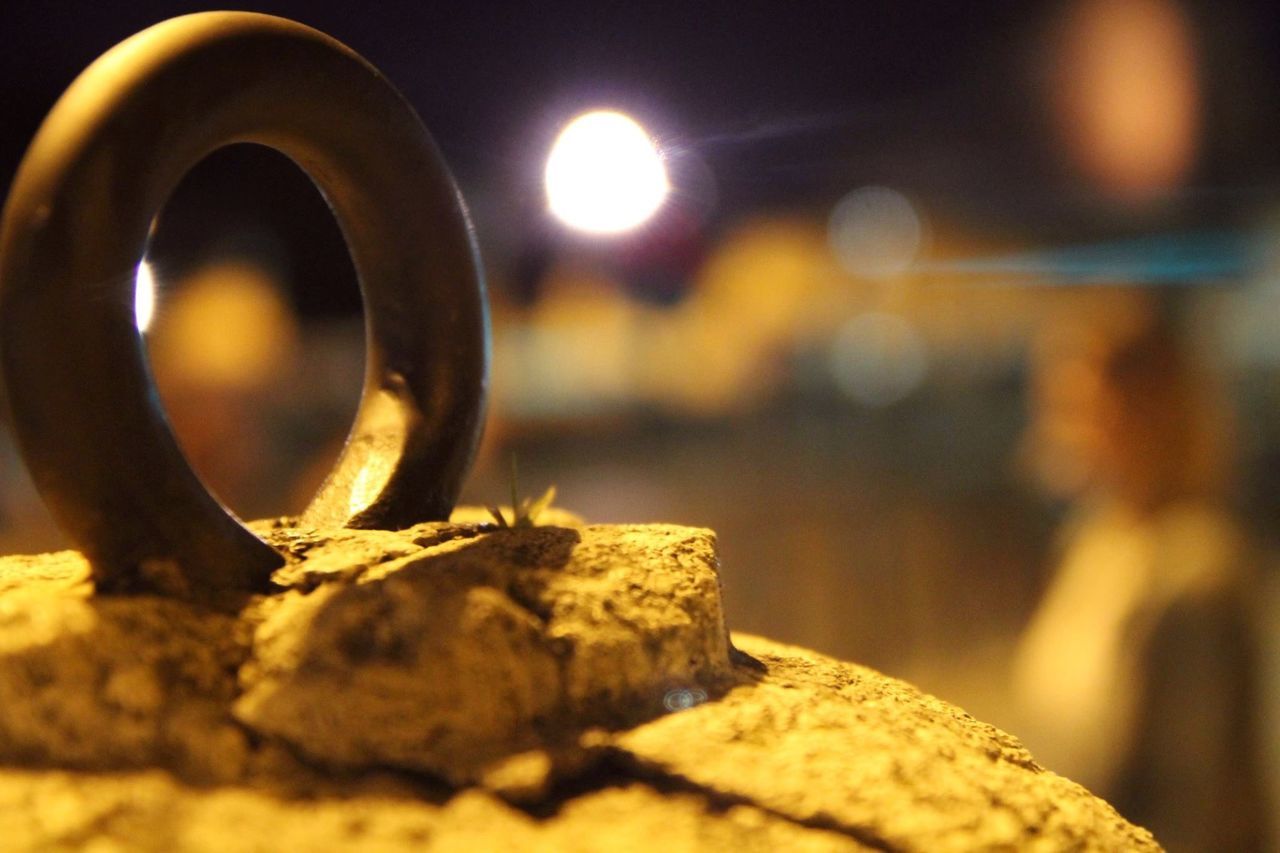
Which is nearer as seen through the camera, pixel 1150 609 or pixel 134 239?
pixel 134 239

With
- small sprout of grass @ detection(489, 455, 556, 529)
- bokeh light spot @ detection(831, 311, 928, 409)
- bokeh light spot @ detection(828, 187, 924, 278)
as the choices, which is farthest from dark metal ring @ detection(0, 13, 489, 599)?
bokeh light spot @ detection(831, 311, 928, 409)

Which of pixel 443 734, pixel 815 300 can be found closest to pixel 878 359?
pixel 815 300

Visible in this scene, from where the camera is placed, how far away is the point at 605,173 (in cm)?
297

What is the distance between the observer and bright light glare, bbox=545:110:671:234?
2.97 meters

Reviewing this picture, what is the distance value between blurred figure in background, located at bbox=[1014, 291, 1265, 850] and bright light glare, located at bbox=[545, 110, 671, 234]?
126cm

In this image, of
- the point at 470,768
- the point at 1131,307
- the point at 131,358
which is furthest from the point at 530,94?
the point at 470,768

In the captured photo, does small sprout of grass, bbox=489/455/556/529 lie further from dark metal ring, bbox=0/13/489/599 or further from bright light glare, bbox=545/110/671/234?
bright light glare, bbox=545/110/671/234

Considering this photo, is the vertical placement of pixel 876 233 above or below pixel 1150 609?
above

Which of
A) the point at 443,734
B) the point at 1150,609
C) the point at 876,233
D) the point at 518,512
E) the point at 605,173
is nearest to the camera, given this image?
the point at 443,734

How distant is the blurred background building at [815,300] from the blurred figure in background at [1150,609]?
0.02m

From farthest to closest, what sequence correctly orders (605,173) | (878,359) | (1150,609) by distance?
(878,359), (605,173), (1150,609)

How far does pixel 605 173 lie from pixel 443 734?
1.97 metres

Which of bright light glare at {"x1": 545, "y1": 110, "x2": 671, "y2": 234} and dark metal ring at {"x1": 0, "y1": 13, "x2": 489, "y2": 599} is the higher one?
bright light glare at {"x1": 545, "y1": 110, "x2": 671, "y2": 234}

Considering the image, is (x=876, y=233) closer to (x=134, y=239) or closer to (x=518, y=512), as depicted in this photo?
(x=518, y=512)
